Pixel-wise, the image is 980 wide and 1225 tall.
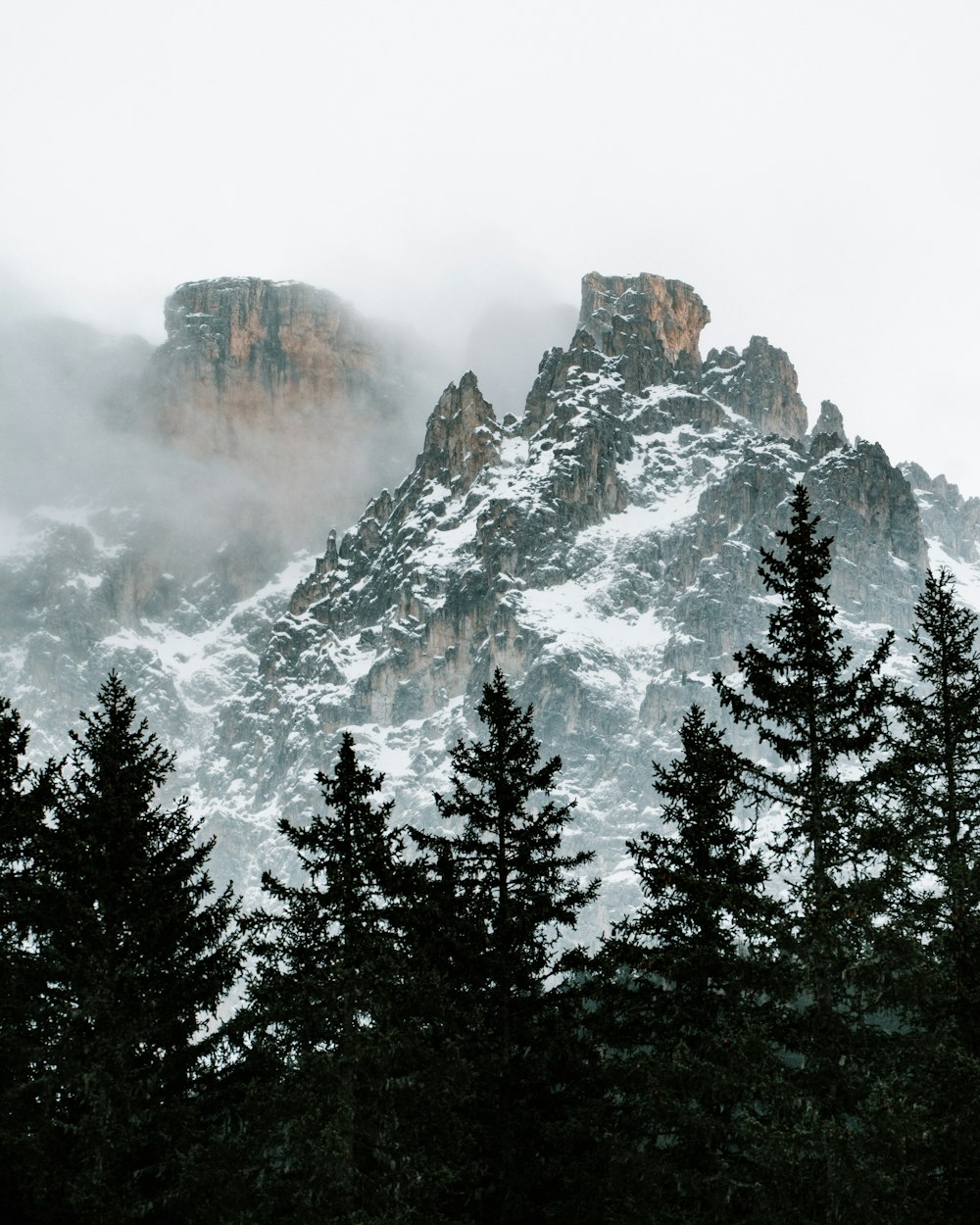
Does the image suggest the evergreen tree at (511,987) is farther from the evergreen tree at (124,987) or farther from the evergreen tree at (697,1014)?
the evergreen tree at (124,987)

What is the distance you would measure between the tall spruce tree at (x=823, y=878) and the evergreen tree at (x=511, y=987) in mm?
3876

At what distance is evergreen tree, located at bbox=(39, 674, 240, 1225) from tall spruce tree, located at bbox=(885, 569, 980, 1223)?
9.67 metres

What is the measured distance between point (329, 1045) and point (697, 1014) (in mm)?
5581

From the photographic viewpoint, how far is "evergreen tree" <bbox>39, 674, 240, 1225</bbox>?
16.6m

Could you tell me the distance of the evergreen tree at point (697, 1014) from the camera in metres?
17.0

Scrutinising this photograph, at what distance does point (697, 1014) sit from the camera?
63.0ft

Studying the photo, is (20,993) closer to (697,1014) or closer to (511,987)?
(511,987)

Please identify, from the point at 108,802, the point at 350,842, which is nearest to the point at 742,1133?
the point at 350,842

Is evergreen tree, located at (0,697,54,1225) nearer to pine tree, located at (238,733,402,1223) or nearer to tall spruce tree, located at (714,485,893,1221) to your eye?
pine tree, located at (238,733,402,1223)

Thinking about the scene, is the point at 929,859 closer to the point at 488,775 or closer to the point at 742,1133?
the point at 742,1133

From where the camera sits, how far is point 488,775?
21641mm

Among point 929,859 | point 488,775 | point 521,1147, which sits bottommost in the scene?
point 521,1147

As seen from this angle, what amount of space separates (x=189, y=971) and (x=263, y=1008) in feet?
4.26

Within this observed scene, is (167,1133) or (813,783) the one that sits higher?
(813,783)
